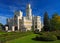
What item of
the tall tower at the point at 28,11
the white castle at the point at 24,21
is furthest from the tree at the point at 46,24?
the tall tower at the point at 28,11

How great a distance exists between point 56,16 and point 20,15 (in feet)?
87.1

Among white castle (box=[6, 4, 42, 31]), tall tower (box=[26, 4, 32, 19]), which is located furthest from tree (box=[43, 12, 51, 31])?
tall tower (box=[26, 4, 32, 19])

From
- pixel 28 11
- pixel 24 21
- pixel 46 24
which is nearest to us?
pixel 46 24

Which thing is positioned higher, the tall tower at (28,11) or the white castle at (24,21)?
the tall tower at (28,11)

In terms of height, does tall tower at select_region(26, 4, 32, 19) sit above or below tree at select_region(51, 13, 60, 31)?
above

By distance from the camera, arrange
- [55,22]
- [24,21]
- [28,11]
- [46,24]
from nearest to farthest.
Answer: [55,22], [46,24], [24,21], [28,11]

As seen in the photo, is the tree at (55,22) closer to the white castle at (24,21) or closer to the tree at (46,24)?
the tree at (46,24)

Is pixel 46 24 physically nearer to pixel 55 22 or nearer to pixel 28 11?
pixel 55 22

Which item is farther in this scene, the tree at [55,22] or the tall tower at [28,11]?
the tall tower at [28,11]

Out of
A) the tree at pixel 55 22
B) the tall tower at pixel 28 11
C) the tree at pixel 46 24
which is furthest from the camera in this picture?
the tall tower at pixel 28 11

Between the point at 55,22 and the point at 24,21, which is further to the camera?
the point at 24,21

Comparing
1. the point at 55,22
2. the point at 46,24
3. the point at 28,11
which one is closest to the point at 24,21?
the point at 28,11

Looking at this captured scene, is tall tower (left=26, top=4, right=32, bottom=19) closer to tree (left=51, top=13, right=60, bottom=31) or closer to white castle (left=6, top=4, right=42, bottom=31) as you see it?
white castle (left=6, top=4, right=42, bottom=31)

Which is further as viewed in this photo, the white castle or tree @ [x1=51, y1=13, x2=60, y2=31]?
the white castle
